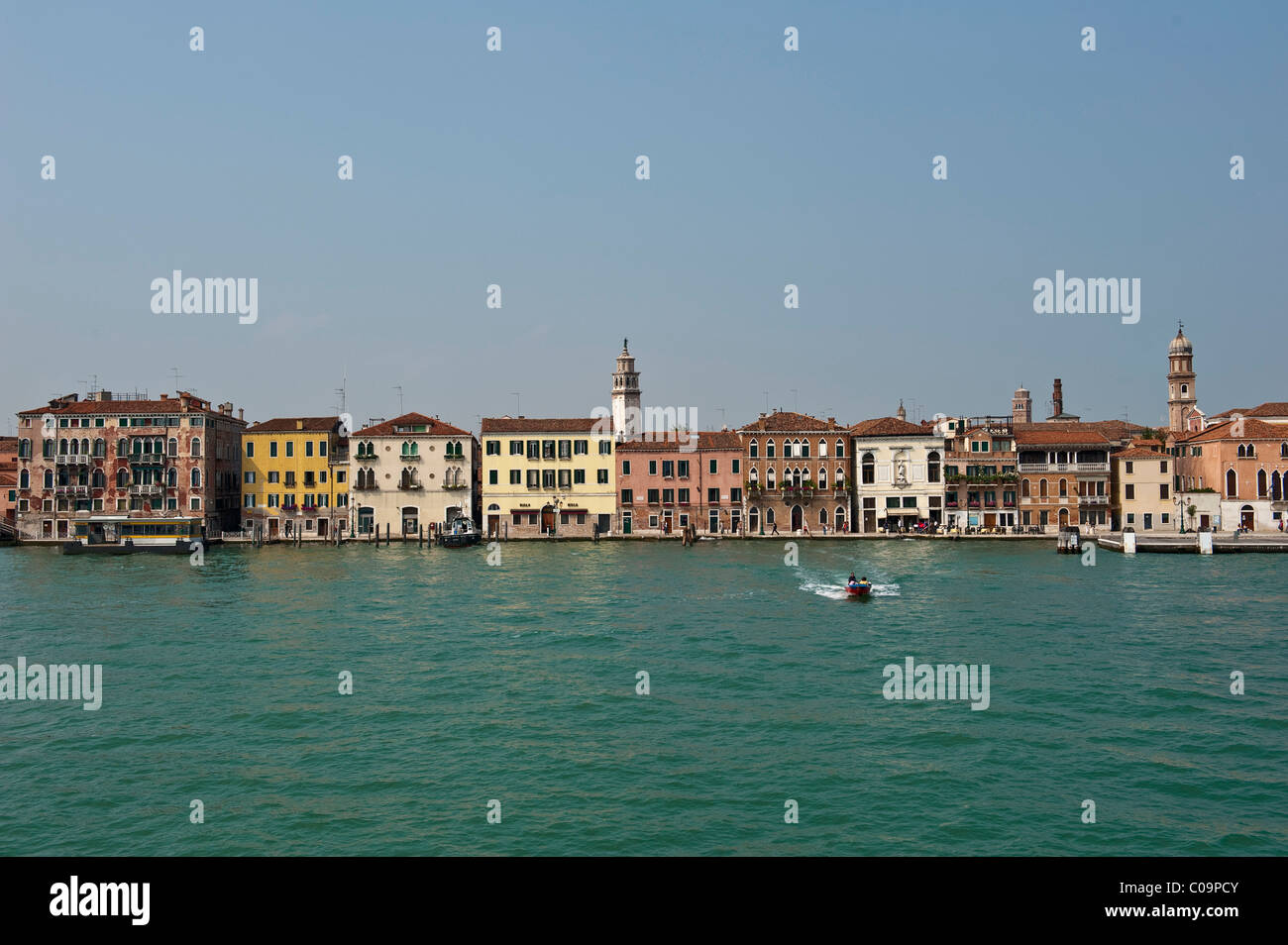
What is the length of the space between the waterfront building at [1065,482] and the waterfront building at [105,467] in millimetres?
48737

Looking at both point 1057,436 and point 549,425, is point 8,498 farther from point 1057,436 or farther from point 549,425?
point 1057,436

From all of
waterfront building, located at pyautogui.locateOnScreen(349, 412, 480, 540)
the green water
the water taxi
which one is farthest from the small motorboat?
the water taxi

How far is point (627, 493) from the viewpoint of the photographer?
56.7 metres

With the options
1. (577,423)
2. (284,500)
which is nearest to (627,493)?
(577,423)

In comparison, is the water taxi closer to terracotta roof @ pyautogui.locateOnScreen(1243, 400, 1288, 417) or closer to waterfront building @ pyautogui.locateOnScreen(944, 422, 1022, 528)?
waterfront building @ pyautogui.locateOnScreen(944, 422, 1022, 528)

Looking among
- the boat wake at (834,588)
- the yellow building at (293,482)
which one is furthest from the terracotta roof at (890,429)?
the yellow building at (293,482)

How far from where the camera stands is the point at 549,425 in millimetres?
56969

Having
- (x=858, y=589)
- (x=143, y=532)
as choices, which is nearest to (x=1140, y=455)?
(x=858, y=589)

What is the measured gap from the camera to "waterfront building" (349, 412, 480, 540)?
56.2 m

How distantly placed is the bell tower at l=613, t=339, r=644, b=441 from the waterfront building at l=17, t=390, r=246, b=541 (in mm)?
25490

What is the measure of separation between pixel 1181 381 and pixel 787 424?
32.9 metres
